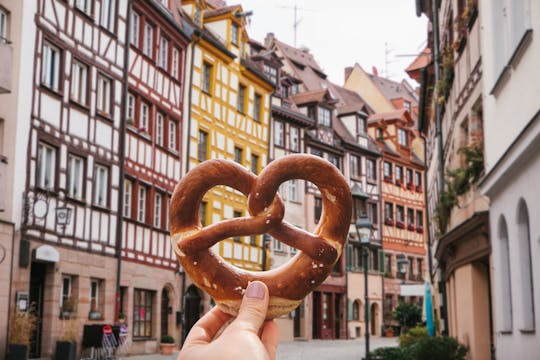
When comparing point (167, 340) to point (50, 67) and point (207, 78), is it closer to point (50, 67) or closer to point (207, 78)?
point (50, 67)

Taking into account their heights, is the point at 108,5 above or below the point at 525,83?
above

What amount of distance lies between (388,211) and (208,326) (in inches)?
1885

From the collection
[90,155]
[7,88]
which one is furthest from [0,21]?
[90,155]

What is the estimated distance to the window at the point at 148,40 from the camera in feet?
85.7

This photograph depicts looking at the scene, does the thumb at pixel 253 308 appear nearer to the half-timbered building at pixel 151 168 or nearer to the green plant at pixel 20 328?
the green plant at pixel 20 328

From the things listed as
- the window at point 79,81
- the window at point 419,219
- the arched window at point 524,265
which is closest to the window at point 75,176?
the window at point 79,81

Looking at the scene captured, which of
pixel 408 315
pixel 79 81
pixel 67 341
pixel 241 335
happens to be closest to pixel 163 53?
pixel 79 81

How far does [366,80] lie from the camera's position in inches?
2222

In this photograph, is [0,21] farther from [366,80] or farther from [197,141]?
[366,80]

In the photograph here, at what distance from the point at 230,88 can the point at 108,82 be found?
1042 cm

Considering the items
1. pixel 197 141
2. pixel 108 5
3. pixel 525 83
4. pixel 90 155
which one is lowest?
pixel 525 83

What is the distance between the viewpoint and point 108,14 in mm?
23516

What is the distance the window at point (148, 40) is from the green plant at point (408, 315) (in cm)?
2163

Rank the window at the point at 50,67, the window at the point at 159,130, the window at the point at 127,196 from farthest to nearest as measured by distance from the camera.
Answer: the window at the point at 159,130, the window at the point at 127,196, the window at the point at 50,67
